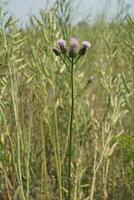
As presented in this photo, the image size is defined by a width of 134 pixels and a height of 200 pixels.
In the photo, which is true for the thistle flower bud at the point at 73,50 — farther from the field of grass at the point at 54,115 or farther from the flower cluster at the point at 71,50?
the field of grass at the point at 54,115

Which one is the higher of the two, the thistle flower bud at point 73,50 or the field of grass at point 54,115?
the thistle flower bud at point 73,50

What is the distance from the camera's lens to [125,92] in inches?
63.1

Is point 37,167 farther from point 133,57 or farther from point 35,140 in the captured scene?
point 133,57

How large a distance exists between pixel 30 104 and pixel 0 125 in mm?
200

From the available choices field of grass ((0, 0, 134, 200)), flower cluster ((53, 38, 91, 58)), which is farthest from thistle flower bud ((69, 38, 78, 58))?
field of grass ((0, 0, 134, 200))

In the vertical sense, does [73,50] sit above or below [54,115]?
above

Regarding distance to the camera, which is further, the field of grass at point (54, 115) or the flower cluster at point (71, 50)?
the field of grass at point (54, 115)

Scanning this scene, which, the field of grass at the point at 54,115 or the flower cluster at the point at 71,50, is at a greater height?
the flower cluster at the point at 71,50

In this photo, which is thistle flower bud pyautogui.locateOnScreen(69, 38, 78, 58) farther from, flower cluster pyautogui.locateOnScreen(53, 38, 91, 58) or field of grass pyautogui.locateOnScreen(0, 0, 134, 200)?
field of grass pyautogui.locateOnScreen(0, 0, 134, 200)

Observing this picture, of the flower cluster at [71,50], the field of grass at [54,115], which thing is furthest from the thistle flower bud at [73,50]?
the field of grass at [54,115]

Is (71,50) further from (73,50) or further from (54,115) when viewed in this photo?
(54,115)

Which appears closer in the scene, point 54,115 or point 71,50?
point 71,50

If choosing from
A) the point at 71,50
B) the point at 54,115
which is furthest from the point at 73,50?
the point at 54,115

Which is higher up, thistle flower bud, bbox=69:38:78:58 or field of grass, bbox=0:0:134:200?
thistle flower bud, bbox=69:38:78:58
